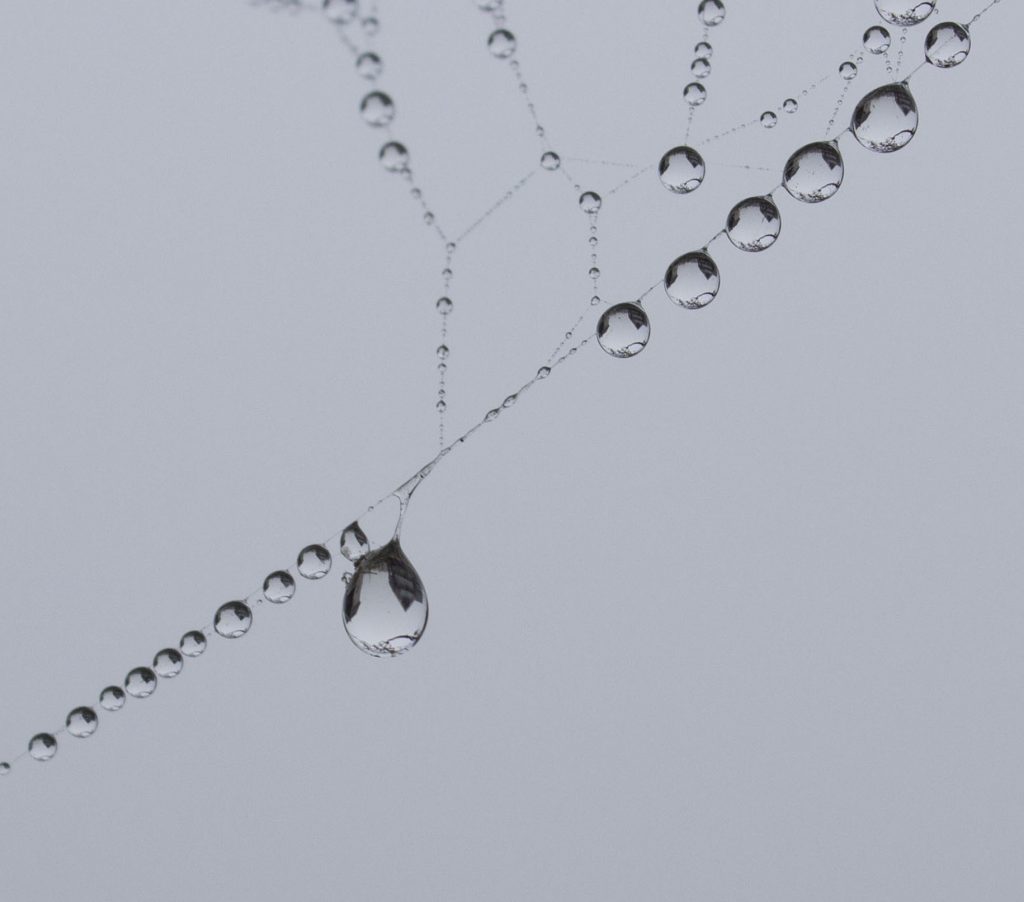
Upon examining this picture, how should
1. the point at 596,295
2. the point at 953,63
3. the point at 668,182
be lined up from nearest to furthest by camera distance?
the point at 953,63
the point at 668,182
the point at 596,295

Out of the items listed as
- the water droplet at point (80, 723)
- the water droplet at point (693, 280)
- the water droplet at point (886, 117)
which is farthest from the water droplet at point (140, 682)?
the water droplet at point (886, 117)

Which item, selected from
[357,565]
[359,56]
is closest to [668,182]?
[359,56]

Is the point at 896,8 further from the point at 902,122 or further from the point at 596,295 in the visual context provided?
the point at 596,295

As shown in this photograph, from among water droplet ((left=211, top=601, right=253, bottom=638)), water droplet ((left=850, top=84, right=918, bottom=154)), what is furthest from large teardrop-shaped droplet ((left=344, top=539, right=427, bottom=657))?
water droplet ((left=850, top=84, right=918, bottom=154))

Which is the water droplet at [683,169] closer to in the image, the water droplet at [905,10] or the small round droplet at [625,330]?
the small round droplet at [625,330]

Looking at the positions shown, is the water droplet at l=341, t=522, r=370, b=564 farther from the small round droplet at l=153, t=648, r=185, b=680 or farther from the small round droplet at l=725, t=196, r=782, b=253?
the small round droplet at l=725, t=196, r=782, b=253

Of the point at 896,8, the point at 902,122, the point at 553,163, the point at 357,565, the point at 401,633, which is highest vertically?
the point at 553,163

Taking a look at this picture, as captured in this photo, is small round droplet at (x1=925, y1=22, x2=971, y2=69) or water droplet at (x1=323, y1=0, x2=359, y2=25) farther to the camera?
small round droplet at (x1=925, y1=22, x2=971, y2=69)
